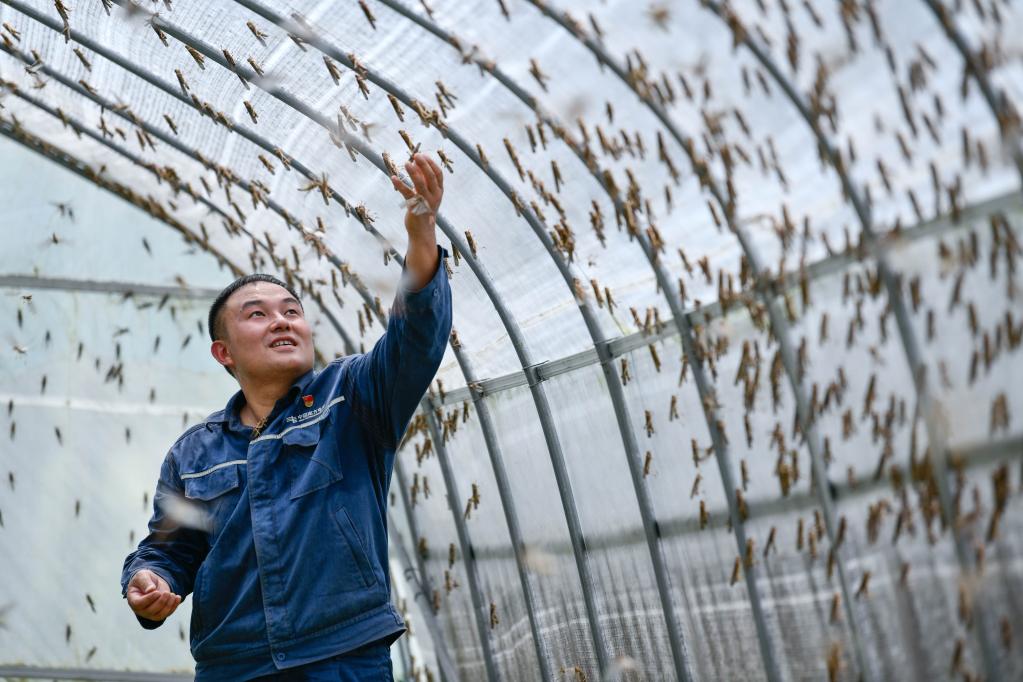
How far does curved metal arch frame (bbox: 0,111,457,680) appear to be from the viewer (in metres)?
10.8

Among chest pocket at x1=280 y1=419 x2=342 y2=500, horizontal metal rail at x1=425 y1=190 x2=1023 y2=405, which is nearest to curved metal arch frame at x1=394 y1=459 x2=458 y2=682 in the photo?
horizontal metal rail at x1=425 y1=190 x2=1023 y2=405

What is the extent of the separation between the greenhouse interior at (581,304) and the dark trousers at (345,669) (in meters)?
0.54

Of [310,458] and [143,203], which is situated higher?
[143,203]

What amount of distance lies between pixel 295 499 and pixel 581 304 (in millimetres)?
3511

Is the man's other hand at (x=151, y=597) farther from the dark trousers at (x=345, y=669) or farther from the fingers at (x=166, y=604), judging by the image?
the dark trousers at (x=345, y=669)

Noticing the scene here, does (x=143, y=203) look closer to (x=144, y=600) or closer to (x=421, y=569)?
(x=421, y=569)

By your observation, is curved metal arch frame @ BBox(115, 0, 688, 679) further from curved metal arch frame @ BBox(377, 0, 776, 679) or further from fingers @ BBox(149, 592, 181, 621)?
fingers @ BBox(149, 592, 181, 621)

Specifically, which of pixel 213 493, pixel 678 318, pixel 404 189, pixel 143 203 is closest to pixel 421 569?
pixel 143 203

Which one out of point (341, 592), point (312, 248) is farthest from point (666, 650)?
point (312, 248)

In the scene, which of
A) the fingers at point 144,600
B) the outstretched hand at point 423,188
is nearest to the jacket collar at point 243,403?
the fingers at point 144,600

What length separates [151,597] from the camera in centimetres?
461

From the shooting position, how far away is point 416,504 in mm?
11297

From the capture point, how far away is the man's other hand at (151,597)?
4.61 meters

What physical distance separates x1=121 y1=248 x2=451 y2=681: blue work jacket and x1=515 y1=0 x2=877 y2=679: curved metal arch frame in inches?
83.8
